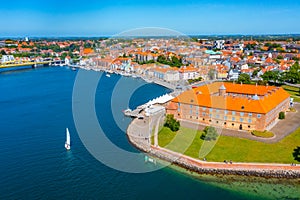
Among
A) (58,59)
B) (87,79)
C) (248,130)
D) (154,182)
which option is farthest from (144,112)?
(58,59)

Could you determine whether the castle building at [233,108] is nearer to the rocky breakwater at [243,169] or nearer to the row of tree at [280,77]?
the rocky breakwater at [243,169]

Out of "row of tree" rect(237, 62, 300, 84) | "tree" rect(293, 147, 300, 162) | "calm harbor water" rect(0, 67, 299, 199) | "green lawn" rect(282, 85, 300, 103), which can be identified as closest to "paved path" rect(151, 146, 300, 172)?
"tree" rect(293, 147, 300, 162)

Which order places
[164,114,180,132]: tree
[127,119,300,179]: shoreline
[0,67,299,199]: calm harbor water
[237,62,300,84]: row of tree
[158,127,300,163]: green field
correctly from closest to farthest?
[0,67,299,199]: calm harbor water → [127,119,300,179]: shoreline → [158,127,300,163]: green field → [164,114,180,132]: tree → [237,62,300,84]: row of tree

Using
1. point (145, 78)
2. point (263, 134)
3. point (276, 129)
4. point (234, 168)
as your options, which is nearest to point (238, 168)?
point (234, 168)

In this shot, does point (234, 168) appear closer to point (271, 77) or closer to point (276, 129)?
point (276, 129)

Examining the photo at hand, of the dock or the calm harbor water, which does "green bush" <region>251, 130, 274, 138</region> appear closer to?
the calm harbor water

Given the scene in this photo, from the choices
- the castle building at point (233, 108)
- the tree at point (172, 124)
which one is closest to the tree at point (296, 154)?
the castle building at point (233, 108)
